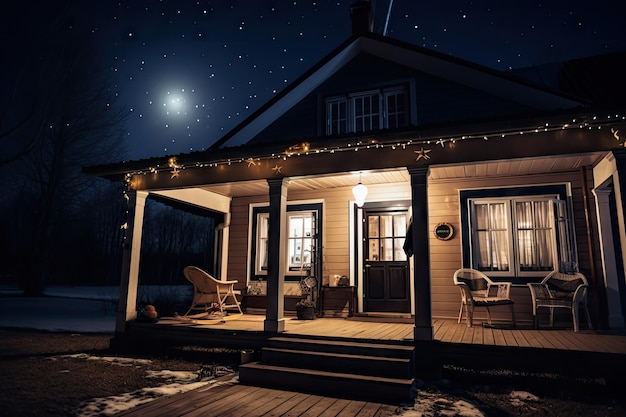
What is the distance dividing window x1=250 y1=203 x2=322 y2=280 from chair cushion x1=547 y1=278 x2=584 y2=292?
4.02m

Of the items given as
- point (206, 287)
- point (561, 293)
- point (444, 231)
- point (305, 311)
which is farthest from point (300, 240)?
point (561, 293)

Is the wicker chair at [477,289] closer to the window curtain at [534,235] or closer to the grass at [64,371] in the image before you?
the window curtain at [534,235]

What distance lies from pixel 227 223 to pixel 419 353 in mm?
5371

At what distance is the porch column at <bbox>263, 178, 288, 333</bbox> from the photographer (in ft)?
17.4

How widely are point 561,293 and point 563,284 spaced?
26 cm

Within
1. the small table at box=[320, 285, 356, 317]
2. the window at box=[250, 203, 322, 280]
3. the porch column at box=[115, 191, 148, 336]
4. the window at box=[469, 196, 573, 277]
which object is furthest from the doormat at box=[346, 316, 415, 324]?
the porch column at box=[115, 191, 148, 336]

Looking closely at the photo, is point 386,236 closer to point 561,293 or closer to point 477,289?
point 477,289

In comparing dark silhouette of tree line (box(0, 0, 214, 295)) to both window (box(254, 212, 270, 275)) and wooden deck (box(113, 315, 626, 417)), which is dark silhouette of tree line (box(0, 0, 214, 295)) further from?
wooden deck (box(113, 315, 626, 417))

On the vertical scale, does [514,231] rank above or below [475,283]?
above

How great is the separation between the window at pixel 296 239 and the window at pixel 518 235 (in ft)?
9.81

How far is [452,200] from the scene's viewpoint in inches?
268

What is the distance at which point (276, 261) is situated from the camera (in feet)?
18.0

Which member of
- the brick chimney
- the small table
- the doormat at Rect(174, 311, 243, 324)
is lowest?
the doormat at Rect(174, 311, 243, 324)

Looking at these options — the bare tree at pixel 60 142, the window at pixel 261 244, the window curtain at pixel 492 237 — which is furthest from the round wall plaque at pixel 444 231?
the bare tree at pixel 60 142
